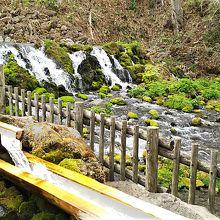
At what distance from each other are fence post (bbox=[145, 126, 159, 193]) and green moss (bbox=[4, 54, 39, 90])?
7.87 metres

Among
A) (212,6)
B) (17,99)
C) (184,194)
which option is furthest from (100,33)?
(184,194)

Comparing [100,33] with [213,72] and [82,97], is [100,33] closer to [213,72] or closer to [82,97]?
[213,72]

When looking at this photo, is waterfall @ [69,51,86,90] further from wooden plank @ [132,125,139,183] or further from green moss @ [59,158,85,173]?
green moss @ [59,158,85,173]

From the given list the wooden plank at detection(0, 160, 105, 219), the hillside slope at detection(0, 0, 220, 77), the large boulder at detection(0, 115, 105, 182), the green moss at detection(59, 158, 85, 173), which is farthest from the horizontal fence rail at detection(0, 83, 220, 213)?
the hillside slope at detection(0, 0, 220, 77)

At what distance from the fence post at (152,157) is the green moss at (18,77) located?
787 cm

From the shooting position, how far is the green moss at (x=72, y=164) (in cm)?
443

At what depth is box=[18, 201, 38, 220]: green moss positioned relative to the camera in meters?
3.84

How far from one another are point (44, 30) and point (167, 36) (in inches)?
288

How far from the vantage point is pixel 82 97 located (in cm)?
1248

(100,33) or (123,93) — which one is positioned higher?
(100,33)

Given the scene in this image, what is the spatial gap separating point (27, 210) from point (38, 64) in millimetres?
10680

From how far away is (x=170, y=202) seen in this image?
427cm

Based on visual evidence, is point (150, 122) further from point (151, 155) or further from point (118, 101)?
point (151, 155)

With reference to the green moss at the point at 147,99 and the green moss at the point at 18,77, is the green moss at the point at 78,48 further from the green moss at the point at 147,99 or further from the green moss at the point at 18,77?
the green moss at the point at 147,99
